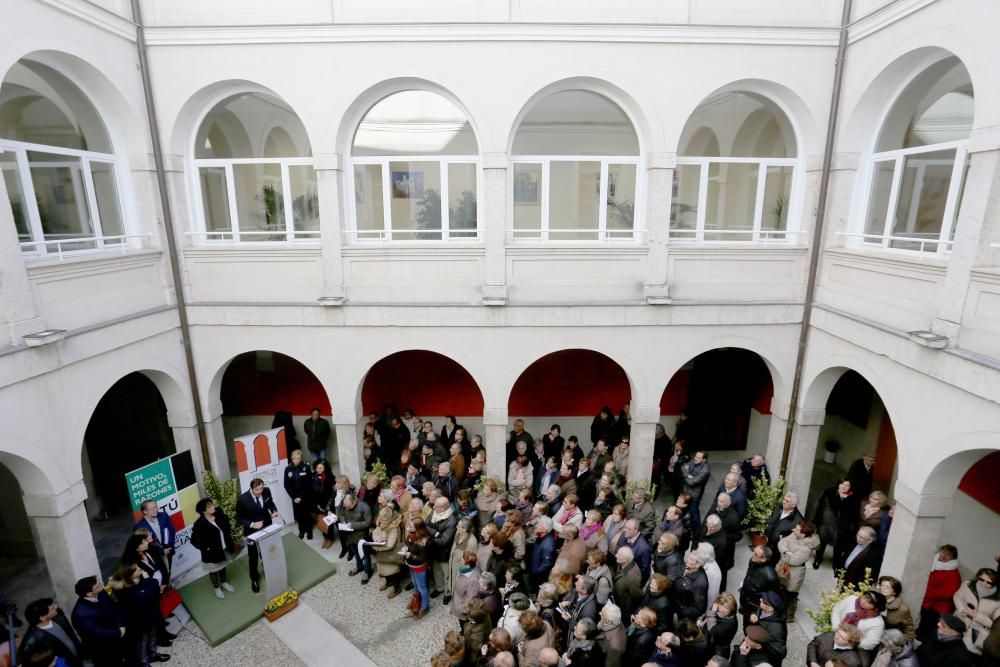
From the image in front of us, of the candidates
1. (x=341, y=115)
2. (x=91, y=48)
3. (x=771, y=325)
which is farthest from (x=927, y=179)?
(x=91, y=48)

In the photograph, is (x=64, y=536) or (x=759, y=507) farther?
(x=759, y=507)

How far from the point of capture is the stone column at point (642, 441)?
10375mm

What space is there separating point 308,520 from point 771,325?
361 inches

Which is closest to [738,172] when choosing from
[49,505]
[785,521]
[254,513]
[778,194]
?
[778,194]

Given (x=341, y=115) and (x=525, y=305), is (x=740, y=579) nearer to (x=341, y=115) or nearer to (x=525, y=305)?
(x=525, y=305)

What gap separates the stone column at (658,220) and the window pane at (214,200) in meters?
7.97

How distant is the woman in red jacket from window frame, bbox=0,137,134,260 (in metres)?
12.5

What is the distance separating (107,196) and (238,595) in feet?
23.0

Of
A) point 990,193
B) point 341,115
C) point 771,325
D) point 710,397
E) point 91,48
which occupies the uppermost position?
point 91,48

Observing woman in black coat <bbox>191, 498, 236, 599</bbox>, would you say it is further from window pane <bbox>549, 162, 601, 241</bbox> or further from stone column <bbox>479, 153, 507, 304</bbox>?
window pane <bbox>549, 162, 601, 241</bbox>

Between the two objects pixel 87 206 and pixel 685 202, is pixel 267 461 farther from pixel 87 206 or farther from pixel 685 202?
pixel 685 202

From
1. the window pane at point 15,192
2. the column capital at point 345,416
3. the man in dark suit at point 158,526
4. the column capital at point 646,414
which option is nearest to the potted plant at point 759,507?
the column capital at point 646,414

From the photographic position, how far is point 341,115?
30.7 ft

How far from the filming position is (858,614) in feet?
20.6
